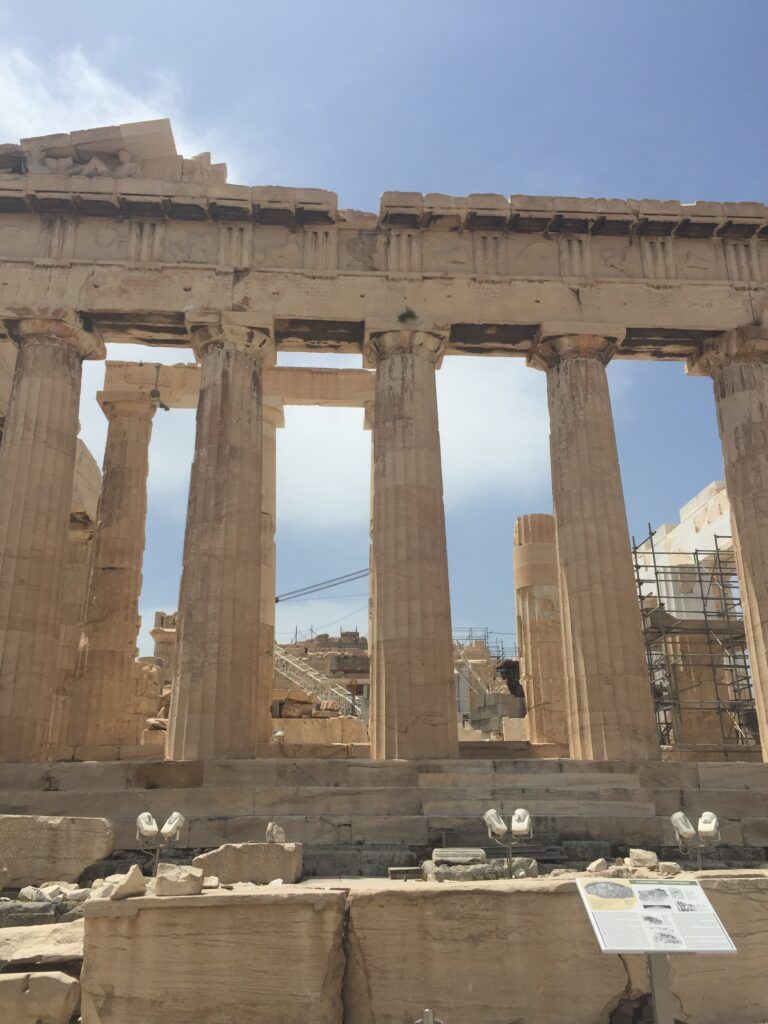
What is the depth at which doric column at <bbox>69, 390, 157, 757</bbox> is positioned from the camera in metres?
19.8

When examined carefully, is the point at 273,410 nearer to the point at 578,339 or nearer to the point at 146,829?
the point at 578,339

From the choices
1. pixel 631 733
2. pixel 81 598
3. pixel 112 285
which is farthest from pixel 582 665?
pixel 81 598

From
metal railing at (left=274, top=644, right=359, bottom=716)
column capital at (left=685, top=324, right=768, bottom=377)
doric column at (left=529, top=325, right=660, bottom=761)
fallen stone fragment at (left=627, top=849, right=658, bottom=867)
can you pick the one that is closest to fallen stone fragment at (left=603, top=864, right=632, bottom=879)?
fallen stone fragment at (left=627, top=849, right=658, bottom=867)

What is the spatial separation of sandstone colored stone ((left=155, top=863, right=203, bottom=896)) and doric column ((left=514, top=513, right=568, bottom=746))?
1606 centimetres

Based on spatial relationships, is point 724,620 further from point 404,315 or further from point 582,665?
point 404,315

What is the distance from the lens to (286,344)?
764 inches

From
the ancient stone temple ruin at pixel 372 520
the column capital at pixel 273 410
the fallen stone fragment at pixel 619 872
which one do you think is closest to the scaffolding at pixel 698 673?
the ancient stone temple ruin at pixel 372 520

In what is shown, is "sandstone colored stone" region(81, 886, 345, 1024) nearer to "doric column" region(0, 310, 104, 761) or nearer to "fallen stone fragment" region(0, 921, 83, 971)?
"fallen stone fragment" region(0, 921, 83, 971)

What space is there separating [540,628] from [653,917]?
18768 mm

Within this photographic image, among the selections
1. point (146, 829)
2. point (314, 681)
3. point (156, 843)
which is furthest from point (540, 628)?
point (146, 829)

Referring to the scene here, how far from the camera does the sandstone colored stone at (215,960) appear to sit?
6.70 m

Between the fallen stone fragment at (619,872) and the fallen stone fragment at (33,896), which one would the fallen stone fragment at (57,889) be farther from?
the fallen stone fragment at (619,872)

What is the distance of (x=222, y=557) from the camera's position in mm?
16547

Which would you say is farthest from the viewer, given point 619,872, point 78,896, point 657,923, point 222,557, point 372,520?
point 372,520
